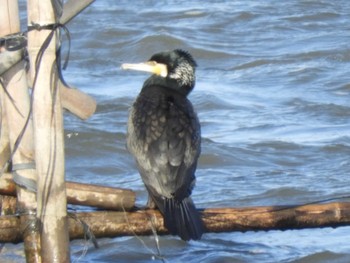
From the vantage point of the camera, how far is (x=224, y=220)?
19.6 feet

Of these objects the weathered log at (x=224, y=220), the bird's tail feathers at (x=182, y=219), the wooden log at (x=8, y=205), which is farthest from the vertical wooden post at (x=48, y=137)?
the wooden log at (x=8, y=205)

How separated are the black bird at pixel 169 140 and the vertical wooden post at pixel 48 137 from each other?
2.41ft

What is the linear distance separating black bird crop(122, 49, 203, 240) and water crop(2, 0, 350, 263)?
1.04 meters

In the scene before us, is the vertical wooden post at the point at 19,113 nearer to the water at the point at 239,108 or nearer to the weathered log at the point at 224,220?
the weathered log at the point at 224,220

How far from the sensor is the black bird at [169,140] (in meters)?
6.09

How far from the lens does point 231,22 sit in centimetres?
1670

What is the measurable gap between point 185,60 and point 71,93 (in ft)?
5.07

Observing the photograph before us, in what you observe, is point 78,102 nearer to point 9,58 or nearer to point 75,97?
point 75,97

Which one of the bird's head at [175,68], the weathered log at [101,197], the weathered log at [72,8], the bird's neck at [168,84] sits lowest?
the weathered log at [101,197]

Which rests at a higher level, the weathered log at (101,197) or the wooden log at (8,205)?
the weathered log at (101,197)

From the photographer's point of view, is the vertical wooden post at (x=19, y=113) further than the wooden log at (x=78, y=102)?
Yes

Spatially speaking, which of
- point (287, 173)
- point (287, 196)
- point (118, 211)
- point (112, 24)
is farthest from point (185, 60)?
point (112, 24)

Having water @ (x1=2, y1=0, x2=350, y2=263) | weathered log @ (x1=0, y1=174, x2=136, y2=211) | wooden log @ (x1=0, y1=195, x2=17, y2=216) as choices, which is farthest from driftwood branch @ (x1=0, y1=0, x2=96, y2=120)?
water @ (x1=2, y1=0, x2=350, y2=263)

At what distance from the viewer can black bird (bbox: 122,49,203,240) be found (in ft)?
20.0
